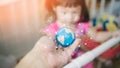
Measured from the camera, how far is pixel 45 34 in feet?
2.91

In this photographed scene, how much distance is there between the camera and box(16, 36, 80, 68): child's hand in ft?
2.56

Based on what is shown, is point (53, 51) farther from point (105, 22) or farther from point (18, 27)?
point (105, 22)

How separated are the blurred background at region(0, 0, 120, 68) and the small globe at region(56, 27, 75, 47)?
0.28 feet

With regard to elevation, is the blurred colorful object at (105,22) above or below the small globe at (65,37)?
below

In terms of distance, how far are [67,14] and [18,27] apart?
17 cm

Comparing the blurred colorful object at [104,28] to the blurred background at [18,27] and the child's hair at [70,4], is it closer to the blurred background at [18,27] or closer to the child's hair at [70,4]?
the child's hair at [70,4]

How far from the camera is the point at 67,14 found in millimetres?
877

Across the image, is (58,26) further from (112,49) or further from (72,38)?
(112,49)

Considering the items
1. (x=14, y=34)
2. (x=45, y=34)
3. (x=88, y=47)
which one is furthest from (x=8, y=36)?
(x=88, y=47)

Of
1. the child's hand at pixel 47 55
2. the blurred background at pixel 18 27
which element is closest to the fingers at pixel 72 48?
the child's hand at pixel 47 55

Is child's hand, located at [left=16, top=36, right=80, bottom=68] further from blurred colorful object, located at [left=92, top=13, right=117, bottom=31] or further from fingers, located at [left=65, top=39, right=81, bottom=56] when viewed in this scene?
blurred colorful object, located at [left=92, top=13, right=117, bottom=31]

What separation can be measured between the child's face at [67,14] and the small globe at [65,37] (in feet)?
0.17

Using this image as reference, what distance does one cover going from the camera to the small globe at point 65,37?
82 cm

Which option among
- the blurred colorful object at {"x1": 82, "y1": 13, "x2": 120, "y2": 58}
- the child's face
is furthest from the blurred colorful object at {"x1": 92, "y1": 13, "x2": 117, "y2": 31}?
the child's face
